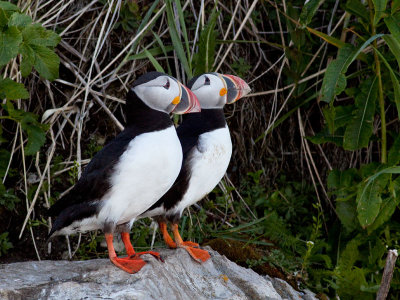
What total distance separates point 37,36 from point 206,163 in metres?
1.08

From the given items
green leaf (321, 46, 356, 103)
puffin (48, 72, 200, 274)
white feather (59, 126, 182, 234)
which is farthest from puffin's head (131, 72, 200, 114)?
green leaf (321, 46, 356, 103)

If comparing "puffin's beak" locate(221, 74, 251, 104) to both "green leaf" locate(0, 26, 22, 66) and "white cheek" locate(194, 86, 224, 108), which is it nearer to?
"white cheek" locate(194, 86, 224, 108)

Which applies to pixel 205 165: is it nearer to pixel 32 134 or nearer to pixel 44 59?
pixel 44 59

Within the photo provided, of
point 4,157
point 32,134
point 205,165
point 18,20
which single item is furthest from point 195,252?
point 4,157

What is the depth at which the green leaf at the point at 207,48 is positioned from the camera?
4.07 meters

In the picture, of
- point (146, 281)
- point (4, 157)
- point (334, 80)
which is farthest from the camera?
point (4, 157)

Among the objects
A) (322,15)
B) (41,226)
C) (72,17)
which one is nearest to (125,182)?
(41,226)

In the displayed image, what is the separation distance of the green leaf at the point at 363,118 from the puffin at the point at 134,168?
4.28 feet

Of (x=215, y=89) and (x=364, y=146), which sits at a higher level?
(x=215, y=89)

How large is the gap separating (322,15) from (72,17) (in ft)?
5.81

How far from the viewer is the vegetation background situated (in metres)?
3.89

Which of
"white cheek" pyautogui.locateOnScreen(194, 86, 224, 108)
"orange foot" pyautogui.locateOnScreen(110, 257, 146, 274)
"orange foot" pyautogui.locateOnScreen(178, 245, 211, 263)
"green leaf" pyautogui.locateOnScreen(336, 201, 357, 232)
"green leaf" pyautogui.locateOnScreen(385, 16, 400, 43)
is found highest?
"green leaf" pyautogui.locateOnScreen(385, 16, 400, 43)

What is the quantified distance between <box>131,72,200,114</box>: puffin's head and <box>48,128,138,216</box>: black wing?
0.16 metres

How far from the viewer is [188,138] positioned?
3.46m
